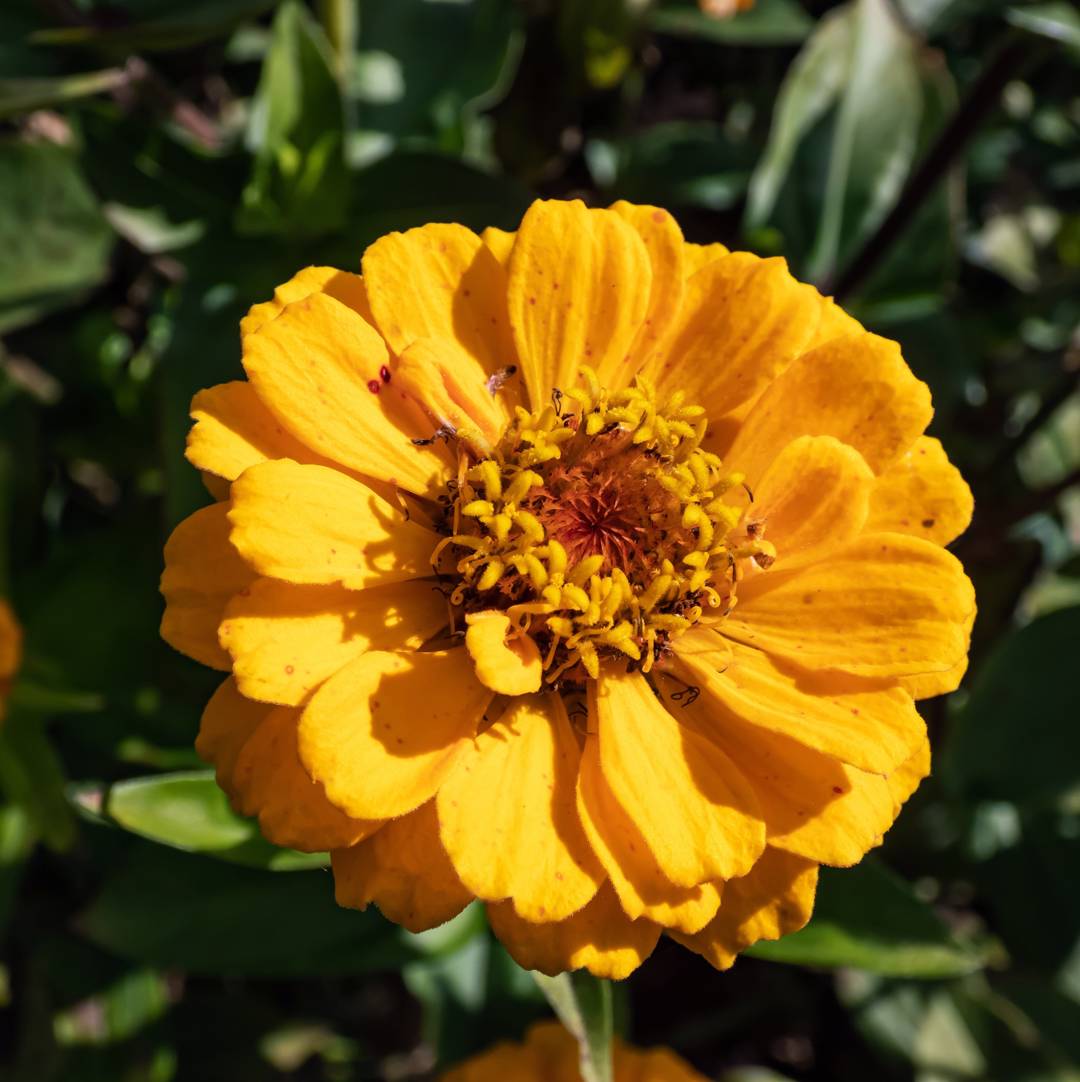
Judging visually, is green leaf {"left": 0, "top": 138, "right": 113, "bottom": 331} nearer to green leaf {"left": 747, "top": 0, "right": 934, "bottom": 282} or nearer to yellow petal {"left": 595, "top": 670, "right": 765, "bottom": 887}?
green leaf {"left": 747, "top": 0, "right": 934, "bottom": 282}

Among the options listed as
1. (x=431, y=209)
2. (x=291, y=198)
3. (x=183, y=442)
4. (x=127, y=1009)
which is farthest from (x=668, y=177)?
(x=127, y=1009)

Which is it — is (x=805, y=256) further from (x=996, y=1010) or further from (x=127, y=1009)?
(x=127, y=1009)

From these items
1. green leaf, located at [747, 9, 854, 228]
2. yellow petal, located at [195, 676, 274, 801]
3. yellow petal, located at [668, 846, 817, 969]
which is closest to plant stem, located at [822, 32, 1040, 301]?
green leaf, located at [747, 9, 854, 228]

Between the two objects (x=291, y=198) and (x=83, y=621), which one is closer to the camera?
(x=291, y=198)

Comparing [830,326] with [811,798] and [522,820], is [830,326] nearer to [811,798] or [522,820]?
[811,798]

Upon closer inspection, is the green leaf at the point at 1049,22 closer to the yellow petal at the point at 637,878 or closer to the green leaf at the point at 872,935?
the green leaf at the point at 872,935

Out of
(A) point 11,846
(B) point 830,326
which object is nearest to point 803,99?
(B) point 830,326
